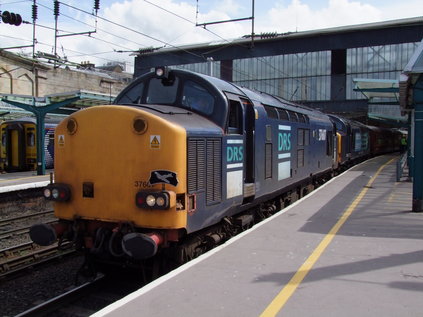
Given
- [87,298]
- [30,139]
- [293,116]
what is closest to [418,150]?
[293,116]

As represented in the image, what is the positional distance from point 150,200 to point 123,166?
664 mm

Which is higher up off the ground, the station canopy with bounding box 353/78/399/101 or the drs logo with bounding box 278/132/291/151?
the station canopy with bounding box 353/78/399/101

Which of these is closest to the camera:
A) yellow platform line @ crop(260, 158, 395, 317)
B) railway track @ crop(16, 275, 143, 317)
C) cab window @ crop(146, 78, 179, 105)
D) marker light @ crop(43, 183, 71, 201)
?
yellow platform line @ crop(260, 158, 395, 317)

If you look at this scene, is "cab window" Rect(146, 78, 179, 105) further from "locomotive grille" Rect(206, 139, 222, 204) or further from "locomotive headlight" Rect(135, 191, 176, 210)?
"locomotive headlight" Rect(135, 191, 176, 210)

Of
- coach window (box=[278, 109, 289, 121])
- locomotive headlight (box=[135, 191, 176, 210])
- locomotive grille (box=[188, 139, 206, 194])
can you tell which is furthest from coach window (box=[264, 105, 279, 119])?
locomotive headlight (box=[135, 191, 176, 210])

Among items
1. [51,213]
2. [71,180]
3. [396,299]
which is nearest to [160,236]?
[71,180]

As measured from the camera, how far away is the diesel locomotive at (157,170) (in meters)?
5.41

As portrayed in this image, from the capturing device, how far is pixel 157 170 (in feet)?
17.8

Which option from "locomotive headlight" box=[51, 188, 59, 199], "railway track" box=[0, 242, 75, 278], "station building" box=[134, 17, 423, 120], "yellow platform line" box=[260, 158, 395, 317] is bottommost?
"railway track" box=[0, 242, 75, 278]

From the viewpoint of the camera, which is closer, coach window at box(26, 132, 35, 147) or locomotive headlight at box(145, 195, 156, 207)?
locomotive headlight at box(145, 195, 156, 207)

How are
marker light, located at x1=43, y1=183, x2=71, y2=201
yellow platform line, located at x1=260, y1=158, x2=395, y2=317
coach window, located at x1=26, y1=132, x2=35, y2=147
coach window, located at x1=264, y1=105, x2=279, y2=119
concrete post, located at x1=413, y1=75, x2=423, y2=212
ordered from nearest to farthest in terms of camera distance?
yellow platform line, located at x1=260, y1=158, x2=395, y2=317 → marker light, located at x1=43, y1=183, x2=71, y2=201 → coach window, located at x1=264, y1=105, x2=279, y2=119 → concrete post, located at x1=413, y1=75, x2=423, y2=212 → coach window, located at x1=26, y1=132, x2=35, y2=147

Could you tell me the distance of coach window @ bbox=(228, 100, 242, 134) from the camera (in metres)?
6.97

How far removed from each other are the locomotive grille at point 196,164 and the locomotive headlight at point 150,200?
56 centimetres

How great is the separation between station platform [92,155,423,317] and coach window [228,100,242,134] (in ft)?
6.17
